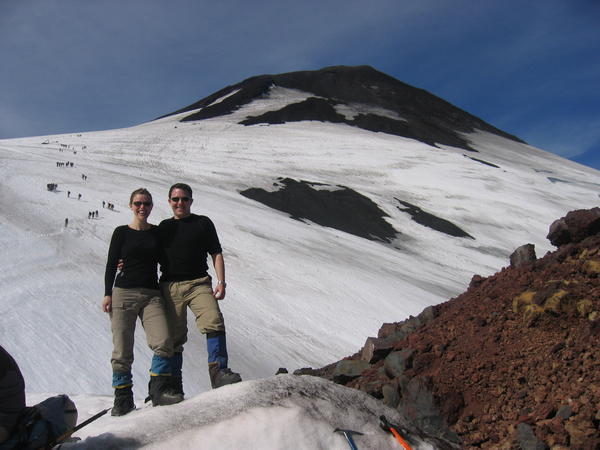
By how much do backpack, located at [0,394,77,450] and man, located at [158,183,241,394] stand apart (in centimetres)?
107

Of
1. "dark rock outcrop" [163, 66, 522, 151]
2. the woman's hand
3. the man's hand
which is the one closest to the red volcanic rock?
the man's hand

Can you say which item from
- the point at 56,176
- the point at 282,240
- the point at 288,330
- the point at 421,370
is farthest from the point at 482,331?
the point at 56,176

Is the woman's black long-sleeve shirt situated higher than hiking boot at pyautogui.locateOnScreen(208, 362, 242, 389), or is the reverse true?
the woman's black long-sleeve shirt

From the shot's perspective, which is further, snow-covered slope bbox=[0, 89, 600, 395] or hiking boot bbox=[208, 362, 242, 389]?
snow-covered slope bbox=[0, 89, 600, 395]

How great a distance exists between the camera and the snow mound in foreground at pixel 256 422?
2980 mm

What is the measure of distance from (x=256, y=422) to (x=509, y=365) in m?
2.35

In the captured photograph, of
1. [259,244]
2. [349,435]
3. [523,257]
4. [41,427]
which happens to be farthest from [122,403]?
[259,244]

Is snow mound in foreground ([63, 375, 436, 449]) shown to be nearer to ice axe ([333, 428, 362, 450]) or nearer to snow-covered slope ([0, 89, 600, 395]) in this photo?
ice axe ([333, 428, 362, 450])

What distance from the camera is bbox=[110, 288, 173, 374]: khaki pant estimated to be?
159 inches

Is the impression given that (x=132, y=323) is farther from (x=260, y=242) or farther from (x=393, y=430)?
(x=260, y=242)

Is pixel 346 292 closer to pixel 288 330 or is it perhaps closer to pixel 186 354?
pixel 288 330

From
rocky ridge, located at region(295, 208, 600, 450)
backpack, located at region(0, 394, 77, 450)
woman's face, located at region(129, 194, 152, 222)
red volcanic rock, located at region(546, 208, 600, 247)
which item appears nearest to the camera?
backpack, located at region(0, 394, 77, 450)

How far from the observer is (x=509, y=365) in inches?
164

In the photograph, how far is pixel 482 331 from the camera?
468 centimetres
